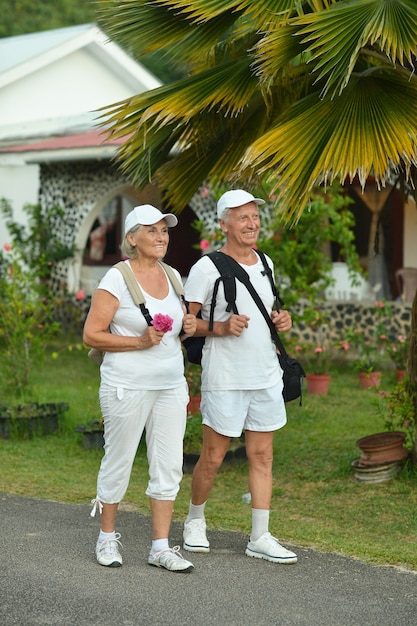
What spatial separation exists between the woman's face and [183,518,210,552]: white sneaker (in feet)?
4.67

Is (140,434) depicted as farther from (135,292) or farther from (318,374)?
(318,374)

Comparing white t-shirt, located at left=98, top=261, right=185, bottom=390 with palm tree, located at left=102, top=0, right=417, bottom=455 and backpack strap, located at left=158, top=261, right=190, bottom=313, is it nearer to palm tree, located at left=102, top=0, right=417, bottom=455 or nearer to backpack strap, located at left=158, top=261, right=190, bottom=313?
backpack strap, located at left=158, top=261, right=190, bottom=313

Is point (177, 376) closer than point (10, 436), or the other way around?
point (177, 376)

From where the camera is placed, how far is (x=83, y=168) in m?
16.8

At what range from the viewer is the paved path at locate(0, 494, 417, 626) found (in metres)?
4.47

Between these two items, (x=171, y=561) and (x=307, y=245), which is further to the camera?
(x=307, y=245)

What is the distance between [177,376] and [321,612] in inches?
51.7

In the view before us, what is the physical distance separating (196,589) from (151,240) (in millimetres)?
1641

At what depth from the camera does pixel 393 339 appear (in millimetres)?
13328

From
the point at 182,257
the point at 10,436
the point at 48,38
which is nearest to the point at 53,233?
the point at 182,257

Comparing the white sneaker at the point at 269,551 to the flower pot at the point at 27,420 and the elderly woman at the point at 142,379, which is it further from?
the flower pot at the point at 27,420

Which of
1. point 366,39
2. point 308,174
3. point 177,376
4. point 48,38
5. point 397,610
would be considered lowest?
point 397,610

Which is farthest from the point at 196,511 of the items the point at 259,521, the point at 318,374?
the point at 318,374

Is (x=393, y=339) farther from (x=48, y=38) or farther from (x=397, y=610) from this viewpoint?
(x=48, y=38)
